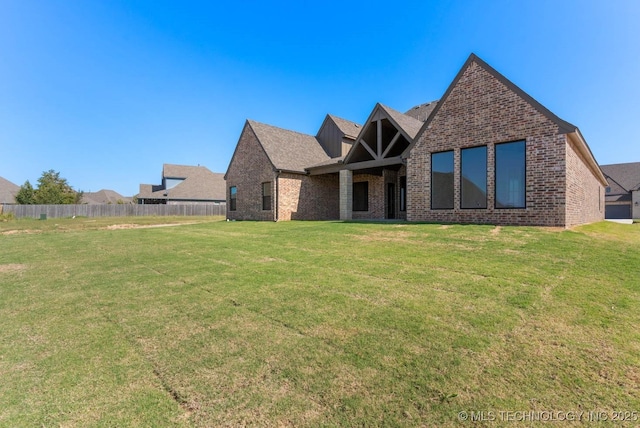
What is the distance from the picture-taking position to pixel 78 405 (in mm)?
2291

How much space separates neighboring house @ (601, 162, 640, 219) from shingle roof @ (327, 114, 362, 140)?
3464cm

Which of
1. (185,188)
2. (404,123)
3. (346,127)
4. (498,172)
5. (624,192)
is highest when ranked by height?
(346,127)

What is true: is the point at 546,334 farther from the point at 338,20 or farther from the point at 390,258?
the point at 338,20

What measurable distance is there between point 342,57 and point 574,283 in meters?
17.9

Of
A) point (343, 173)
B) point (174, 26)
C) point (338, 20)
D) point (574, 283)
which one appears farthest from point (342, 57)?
point (574, 283)

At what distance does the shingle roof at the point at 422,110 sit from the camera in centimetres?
2350

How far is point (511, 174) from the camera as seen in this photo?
10648 millimetres

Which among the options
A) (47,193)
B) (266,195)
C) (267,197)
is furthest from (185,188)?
(267,197)

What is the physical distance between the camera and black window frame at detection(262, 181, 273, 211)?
66.5ft

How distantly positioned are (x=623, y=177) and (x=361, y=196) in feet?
131

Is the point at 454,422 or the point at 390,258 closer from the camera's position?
the point at 454,422

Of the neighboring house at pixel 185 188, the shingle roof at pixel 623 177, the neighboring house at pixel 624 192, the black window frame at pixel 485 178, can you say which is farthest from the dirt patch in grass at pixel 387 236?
the shingle roof at pixel 623 177

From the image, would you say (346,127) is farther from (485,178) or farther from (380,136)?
(485,178)

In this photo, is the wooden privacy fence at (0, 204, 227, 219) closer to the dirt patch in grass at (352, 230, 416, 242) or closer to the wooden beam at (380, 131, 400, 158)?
the wooden beam at (380, 131, 400, 158)
